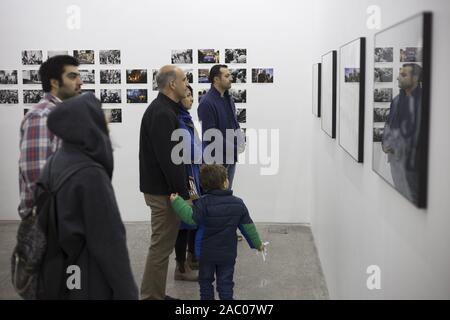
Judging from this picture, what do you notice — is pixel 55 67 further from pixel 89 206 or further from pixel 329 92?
pixel 329 92

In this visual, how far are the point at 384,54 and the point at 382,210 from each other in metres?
0.68

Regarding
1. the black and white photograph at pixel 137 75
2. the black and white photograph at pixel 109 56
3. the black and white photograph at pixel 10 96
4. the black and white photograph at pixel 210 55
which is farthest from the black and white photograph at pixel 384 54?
the black and white photograph at pixel 10 96

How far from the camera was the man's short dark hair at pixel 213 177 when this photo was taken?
11.2 ft

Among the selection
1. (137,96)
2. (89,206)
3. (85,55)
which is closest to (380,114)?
(89,206)

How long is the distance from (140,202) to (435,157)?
5.27 m

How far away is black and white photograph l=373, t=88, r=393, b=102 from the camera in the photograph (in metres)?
2.21

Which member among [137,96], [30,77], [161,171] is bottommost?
[161,171]

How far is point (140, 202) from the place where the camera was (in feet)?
21.8

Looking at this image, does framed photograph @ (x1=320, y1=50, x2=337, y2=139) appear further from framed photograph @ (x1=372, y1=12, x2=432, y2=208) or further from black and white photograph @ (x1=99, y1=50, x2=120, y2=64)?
black and white photograph @ (x1=99, y1=50, x2=120, y2=64)

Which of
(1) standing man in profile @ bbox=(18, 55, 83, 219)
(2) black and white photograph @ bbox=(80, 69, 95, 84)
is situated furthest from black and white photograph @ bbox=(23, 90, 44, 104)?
(1) standing man in profile @ bbox=(18, 55, 83, 219)

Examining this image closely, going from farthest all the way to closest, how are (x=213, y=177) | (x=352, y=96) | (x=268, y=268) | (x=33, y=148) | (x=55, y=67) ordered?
(x=268, y=268)
(x=213, y=177)
(x=55, y=67)
(x=352, y=96)
(x=33, y=148)

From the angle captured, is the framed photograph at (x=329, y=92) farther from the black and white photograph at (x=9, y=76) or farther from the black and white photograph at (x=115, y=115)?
the black and white photograph at (x=9, y=76)

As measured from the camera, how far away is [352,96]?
312cm

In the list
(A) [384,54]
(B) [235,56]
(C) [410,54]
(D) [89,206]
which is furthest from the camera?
(B) [235,56]
